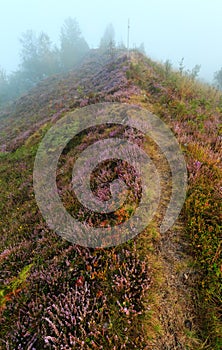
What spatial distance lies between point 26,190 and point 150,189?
4.93m

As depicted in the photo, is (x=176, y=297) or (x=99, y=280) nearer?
(x=176, y=297)

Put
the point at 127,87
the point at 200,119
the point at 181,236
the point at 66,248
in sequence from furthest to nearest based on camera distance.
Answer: the point at 127,87, the point at 200,119, the point at 66,248, the point at 181,236

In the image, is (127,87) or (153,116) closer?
(153,116)

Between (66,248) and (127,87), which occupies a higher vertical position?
(127,87)

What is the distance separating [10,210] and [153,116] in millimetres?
6036

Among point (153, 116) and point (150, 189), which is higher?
point (153, 116)

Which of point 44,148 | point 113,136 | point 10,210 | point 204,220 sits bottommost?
point 10,210

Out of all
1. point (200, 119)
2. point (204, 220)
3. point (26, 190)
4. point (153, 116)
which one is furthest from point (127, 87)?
point (204, 220)

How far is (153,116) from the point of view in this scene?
25.4 ft

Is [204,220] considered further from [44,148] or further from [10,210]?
[44,148]

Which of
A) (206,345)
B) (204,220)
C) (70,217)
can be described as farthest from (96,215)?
(206,345)

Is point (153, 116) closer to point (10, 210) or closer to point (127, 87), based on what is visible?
point (127, 87)

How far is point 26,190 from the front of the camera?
7559 millimetres

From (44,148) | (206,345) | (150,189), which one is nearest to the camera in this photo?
(206,345)
